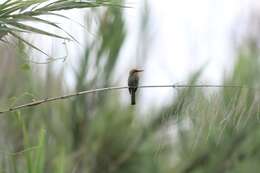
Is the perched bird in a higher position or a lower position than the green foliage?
lower

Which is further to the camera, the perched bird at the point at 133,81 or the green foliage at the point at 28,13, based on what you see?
the perched bird at the point at 133,81

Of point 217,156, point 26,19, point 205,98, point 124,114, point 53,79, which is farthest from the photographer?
point 217,156

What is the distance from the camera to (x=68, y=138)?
17.3ft

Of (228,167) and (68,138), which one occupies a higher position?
(68,138)

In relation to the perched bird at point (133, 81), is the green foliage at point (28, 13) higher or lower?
higher

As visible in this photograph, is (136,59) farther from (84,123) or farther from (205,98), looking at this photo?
(205,98)

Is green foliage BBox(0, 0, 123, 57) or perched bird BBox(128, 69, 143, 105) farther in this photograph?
perched bird BBox(128, 69, 143, 105)

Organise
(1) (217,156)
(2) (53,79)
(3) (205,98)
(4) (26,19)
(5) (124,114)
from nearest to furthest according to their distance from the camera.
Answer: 1. (4) (26,19)
2. (3) (205,98)
3. (2) (53,79)
4. (5) (124,114)
5. (1) (217,156)

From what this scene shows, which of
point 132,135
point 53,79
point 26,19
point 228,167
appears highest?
point 26,19

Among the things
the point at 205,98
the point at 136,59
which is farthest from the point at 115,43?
the point at 205,98

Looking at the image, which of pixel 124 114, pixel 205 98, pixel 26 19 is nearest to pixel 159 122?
pixel 124 114

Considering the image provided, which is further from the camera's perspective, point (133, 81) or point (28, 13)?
point (133, 81)

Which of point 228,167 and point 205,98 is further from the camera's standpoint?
point 228,167

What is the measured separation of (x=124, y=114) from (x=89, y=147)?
0.38m
